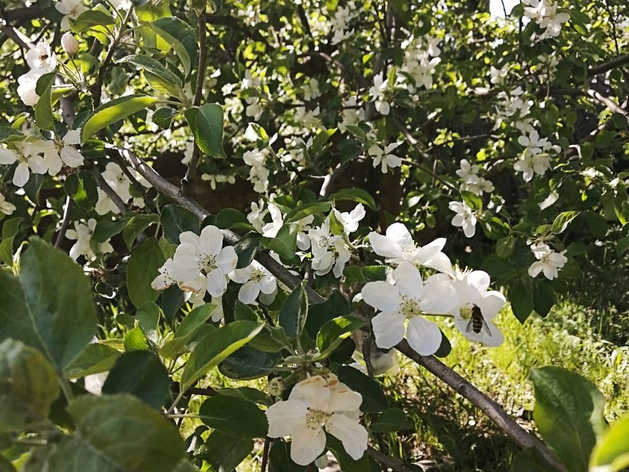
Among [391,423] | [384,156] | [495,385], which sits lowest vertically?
[495,385]

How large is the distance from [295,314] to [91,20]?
59 cm

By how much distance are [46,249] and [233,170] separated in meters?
1.66

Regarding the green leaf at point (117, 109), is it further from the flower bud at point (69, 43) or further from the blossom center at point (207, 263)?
the flower bud at point (69, 43)

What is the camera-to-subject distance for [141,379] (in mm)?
450

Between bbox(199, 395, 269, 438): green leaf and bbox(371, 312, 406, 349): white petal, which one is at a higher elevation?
bbox(371, 312, 406, 349): white petal

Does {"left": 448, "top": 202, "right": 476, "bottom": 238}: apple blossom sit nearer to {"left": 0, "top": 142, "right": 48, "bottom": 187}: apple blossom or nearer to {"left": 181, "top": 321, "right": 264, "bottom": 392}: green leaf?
{"left": 0, "top": 142, "right": 48, "bottom": 187}: apple blossom

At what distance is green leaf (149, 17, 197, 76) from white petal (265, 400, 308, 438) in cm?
52

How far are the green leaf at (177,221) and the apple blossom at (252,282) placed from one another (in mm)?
100

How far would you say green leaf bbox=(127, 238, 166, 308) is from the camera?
0.94 meters

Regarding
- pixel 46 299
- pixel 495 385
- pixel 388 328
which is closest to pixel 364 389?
pixel 388 328

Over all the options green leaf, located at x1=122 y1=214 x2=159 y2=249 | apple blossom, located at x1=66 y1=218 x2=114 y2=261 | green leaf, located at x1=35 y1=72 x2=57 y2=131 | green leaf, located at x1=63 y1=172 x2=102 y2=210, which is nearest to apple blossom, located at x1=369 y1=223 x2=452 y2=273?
green leaf, located at x1=122 y1=214 x2=159 y2=249

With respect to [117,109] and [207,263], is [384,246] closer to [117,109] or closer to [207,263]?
[207,263]

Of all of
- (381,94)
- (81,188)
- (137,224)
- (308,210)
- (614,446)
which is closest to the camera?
(614,446)

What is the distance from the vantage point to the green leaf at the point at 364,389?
0.66m
